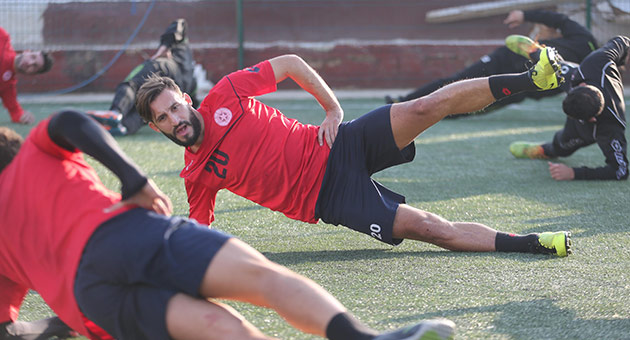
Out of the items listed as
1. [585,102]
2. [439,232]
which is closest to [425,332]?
[439,232]

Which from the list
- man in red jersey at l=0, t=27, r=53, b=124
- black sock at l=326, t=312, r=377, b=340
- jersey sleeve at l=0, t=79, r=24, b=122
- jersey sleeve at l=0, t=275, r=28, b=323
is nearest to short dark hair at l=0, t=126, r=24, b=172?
jersey sleeve at l=0, t=275, r=28, b=323

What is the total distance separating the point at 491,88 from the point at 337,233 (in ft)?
4.00

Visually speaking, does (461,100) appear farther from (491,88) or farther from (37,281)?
(37,281)

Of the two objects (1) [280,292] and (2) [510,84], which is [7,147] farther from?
(2) [510,84]

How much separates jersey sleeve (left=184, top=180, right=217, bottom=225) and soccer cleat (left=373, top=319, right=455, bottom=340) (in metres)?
1.74

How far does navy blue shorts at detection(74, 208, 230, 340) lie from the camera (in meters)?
2.17

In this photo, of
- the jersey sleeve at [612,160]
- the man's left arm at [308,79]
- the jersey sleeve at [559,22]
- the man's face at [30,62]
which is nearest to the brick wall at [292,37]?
the man's face at [30,62]

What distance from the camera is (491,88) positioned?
3588 millimetres

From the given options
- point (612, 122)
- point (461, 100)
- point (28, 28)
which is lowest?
point (28, 28)

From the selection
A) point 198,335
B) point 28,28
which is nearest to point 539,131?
point 198,335

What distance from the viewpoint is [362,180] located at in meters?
3.73

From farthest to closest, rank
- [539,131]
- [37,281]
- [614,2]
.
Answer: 1. [614,2]
2. [539,131]
3. [37,281]

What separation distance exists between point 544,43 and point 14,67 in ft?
17.5

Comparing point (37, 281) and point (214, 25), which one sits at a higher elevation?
point (37, 281)
